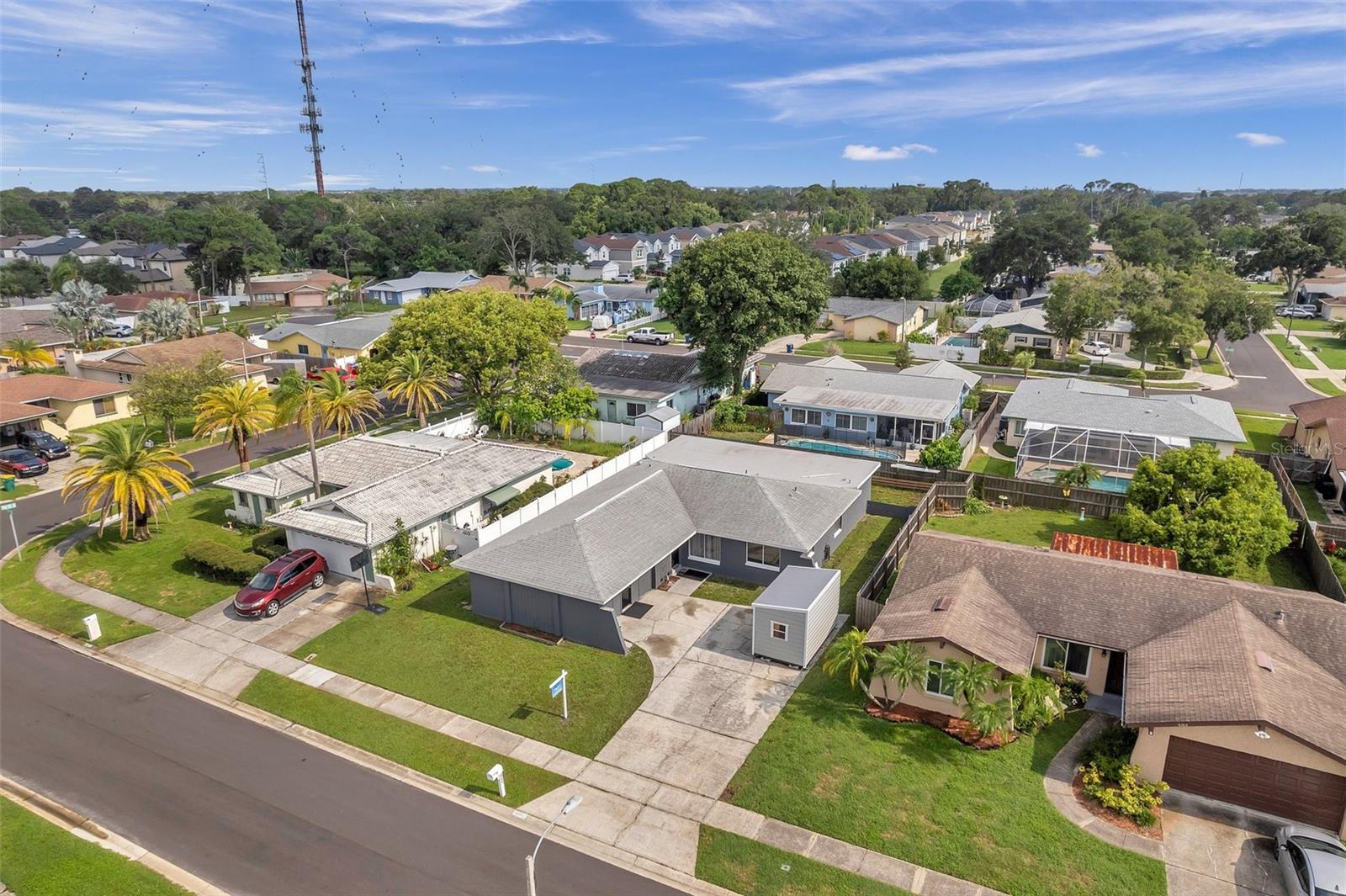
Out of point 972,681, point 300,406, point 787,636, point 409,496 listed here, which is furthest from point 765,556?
point 300,406

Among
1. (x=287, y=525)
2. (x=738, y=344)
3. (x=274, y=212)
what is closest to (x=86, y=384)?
(x=287, y=525)

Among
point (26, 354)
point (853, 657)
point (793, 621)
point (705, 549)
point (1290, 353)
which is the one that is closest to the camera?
point (853, 657)

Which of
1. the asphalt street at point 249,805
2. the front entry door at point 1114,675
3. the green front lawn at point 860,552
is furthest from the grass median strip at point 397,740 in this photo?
the front entry door at point 1114,675

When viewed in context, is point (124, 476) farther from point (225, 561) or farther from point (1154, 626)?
point (1154, 626)

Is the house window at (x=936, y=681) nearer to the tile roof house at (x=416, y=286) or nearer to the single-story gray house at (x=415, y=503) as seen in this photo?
the single-story gray house at (x=415, y=503)

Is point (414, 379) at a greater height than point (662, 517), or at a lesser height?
greater
